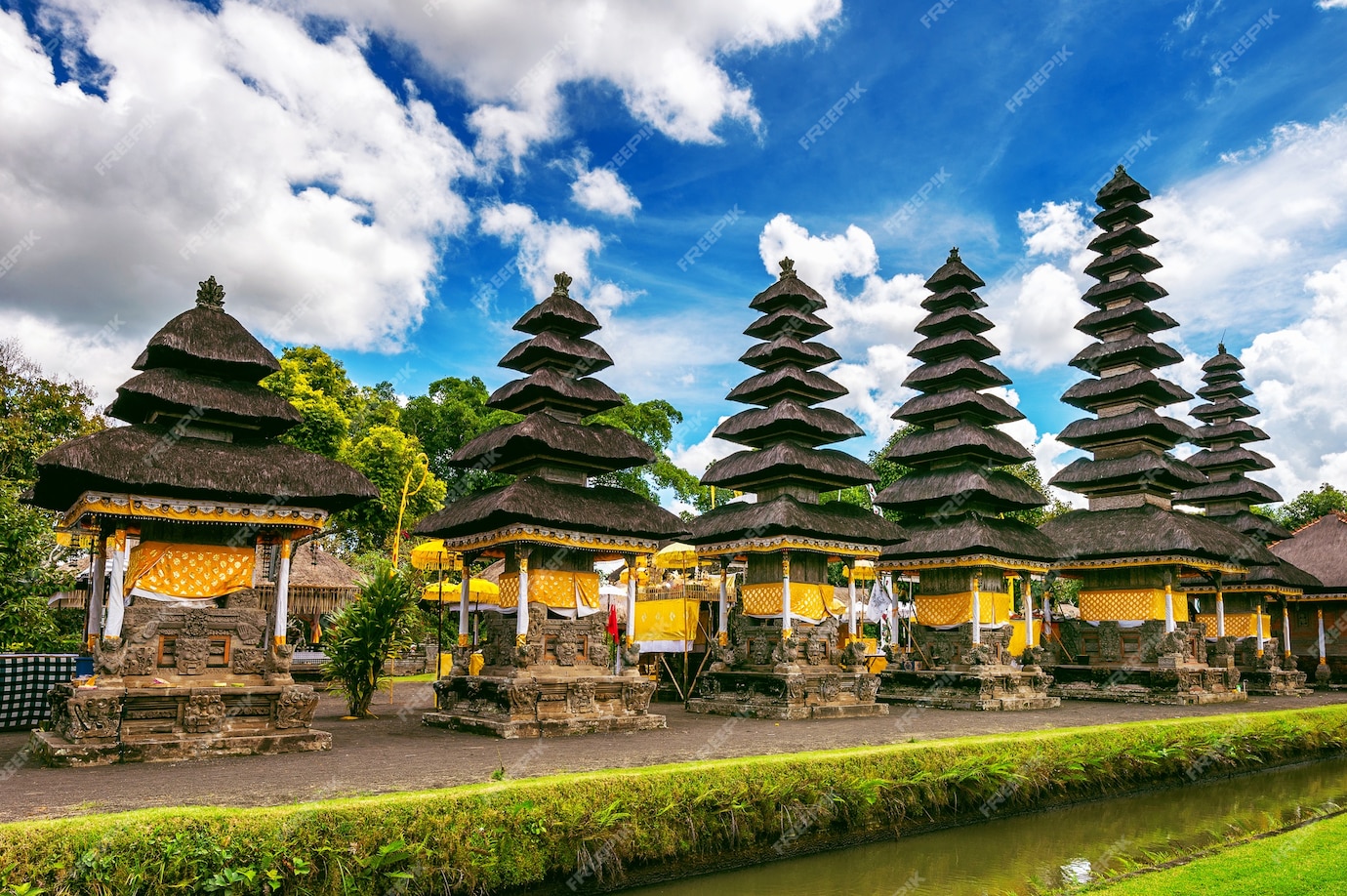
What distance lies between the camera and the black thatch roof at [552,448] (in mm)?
16953

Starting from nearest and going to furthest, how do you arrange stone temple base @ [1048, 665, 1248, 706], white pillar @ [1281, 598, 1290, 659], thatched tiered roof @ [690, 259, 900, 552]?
thatched tiered roof @ [690, 259, 900, 552] < stone temple base @ [1048, 665, 1248, 706] < white pillar @ [1281, 598, 1290, 659]

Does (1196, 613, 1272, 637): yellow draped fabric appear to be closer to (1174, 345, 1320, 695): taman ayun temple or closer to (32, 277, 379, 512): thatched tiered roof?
(1174, 345, 1320, 695): taman ayun temple

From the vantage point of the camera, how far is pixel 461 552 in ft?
57.9

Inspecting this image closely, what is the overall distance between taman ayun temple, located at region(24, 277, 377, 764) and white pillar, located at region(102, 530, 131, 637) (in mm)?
22

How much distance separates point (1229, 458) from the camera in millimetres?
34531

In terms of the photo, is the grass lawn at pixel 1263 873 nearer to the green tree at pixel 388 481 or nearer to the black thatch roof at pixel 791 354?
the black thatch roof at pixel 791 354

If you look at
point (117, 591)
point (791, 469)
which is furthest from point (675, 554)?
point (117, 591)

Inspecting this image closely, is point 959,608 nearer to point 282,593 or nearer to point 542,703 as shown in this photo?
Result: point 542,703

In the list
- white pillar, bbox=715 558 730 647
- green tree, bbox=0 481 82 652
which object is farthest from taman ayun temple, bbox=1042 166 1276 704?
green tree, bbox=0 481 82 652

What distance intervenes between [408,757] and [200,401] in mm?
5937

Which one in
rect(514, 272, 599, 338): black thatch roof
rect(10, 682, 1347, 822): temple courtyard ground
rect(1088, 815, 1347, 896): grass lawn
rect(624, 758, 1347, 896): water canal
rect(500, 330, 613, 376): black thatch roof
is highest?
rect(514, 272, 599, 338): black thatch roof

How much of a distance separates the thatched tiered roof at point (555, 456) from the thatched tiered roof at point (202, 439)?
3.04 m

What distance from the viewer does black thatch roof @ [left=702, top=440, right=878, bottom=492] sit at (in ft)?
67.7

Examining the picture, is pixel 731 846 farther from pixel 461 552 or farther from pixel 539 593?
pixel 461 552
